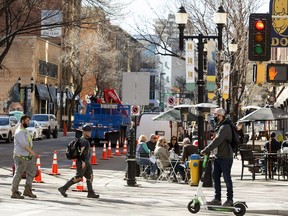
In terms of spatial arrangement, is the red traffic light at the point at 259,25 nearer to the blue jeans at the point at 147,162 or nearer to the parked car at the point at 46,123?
the blue jeans at the point at 147,162

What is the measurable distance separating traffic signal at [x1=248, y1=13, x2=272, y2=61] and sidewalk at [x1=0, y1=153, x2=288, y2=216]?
Result: 124 inches

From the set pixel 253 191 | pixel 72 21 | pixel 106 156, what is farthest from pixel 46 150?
pixel 253 191

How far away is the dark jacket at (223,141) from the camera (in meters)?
14.6

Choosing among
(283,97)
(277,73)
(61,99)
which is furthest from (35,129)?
(277,73)

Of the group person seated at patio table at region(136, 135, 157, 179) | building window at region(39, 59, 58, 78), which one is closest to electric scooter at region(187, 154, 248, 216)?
person seated at patio table at region(136, 135, 157, 179)

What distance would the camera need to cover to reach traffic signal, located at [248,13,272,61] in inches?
684

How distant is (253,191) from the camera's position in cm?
1962

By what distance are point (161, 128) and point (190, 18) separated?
22.1ft

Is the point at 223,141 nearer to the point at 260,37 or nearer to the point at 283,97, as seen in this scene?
the point at 260,37

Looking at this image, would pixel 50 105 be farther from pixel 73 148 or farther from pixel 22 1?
pixel 73 148

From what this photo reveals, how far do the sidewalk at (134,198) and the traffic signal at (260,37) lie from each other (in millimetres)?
3158

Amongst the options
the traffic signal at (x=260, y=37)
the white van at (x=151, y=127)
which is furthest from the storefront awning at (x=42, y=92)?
the traffic signal at (x=260, y=37)

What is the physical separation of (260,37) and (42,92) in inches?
2539

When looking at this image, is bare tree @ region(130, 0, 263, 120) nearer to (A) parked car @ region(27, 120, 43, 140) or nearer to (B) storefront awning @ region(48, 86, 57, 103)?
(A) parked car @ region(27, 120, 43, 140)
